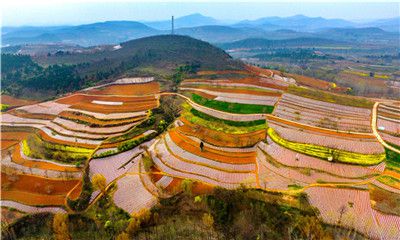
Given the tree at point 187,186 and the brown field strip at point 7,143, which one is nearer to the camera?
the tree at point 187,186

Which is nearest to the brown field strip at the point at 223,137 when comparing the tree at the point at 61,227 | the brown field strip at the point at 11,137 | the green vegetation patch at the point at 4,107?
the tree at the point at 61,227

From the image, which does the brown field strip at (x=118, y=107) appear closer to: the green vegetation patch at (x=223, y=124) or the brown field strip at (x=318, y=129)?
the green vegetation patch at (x=223, y=124)

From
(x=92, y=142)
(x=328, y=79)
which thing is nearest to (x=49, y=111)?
(x=92, y=142)

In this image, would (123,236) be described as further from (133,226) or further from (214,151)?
(214,151)

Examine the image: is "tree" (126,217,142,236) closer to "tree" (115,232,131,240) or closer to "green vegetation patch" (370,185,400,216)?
"tree" (115,232,131,240)

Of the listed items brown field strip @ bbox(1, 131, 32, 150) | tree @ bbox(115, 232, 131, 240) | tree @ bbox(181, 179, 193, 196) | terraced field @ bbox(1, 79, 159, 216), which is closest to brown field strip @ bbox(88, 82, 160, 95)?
terraced field @ bbox(1, 79, 159, 216)

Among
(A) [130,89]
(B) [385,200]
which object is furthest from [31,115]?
(B) [385,200]
